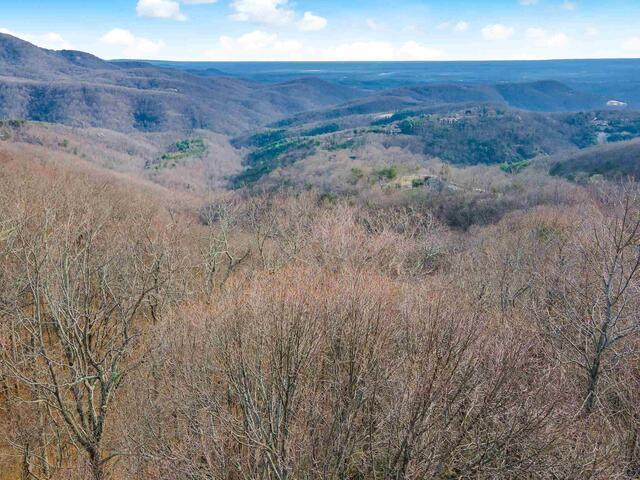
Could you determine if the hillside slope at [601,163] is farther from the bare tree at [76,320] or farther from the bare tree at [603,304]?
the bare tree at [76,320]

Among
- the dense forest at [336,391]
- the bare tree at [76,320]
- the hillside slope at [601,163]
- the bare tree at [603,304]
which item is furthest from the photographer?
the hillside slope at [601,163]

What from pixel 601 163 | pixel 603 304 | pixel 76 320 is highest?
pixel 76 320

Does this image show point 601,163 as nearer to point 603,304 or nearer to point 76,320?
point 603,304

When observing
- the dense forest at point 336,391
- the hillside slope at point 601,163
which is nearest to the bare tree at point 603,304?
the dense forest at point 336,391

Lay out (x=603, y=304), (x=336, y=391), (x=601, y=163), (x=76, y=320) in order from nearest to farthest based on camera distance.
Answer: (x=336, y=391) → (x=76, y=320) → (x=603, y=304) → (x=601, y=163)

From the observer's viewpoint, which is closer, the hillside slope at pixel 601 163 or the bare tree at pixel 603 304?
the bare tree at pixel 603 304

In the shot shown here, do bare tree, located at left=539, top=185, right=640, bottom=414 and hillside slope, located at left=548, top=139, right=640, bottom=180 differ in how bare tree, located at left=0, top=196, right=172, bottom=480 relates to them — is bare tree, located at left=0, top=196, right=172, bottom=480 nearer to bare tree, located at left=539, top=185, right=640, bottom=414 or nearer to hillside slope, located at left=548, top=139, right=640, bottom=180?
bare tree, located at left=539, top=185, right=640, bottom=414

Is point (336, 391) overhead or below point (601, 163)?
overhead

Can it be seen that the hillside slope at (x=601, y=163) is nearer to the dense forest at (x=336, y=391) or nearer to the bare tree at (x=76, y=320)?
the dense forest at (x=336, y=391)

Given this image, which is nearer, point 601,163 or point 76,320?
point 76,320

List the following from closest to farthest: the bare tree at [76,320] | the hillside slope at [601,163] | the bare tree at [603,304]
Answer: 1. the bare tree at [603,304]
2. the bare tree at [76,320]
3. the hillside slope at [601,163]

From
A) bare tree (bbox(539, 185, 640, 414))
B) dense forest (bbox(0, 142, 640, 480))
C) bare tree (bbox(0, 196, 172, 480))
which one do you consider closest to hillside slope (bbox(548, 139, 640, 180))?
bare tree (bbox(539, 185, 640, 414))

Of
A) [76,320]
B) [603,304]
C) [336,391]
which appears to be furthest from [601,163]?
[76,320]
